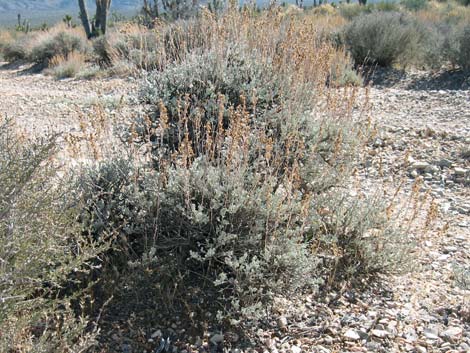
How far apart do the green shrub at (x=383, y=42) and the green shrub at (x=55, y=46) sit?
9.05 m

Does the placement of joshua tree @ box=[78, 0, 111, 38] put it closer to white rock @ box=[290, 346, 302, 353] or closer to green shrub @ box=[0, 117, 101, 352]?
green shrub @ box=[0, 117, 101, 352]

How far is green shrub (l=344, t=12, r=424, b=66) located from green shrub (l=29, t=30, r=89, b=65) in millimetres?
9052

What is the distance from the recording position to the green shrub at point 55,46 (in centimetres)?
1471

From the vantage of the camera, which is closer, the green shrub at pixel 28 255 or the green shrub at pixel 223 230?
the green shrub at pixel 28 255

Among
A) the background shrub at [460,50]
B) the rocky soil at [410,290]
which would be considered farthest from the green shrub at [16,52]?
the background shrub at [460,50]

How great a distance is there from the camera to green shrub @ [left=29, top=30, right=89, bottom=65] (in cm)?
1471

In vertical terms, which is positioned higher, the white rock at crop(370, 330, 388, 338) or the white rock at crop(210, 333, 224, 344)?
the white rock at crop(210, 333, 224, 344)

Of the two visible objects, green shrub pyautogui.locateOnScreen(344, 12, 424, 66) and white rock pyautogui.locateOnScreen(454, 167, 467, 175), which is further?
green shrub pyautogui.locateOnScreen(344, 12, 424, 66)

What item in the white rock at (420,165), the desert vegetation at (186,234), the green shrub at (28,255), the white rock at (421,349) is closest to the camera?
the green shrub at (28,255)

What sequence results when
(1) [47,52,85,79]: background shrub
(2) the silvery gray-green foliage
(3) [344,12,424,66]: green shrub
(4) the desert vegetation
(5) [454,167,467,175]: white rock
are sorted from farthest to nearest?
(1) [47,52,85,79]: background shrub
(3) [344,12,424,66]: green shrub
(5) [454,167,467,175]: white rock
(2) the silvery gray-green foliage
(4) the desert vegetation

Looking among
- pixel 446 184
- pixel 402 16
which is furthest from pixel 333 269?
pixel 402 16

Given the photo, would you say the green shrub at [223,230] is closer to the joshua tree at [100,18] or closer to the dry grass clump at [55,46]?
the dry grass clump at [55,46]

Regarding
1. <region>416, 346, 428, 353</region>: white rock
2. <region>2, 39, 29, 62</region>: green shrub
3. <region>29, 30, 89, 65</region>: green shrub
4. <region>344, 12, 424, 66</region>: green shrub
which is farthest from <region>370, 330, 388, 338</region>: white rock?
<region>2, 39, 29, 62</region>: green shrub

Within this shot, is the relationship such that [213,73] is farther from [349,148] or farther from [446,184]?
[446,184]
